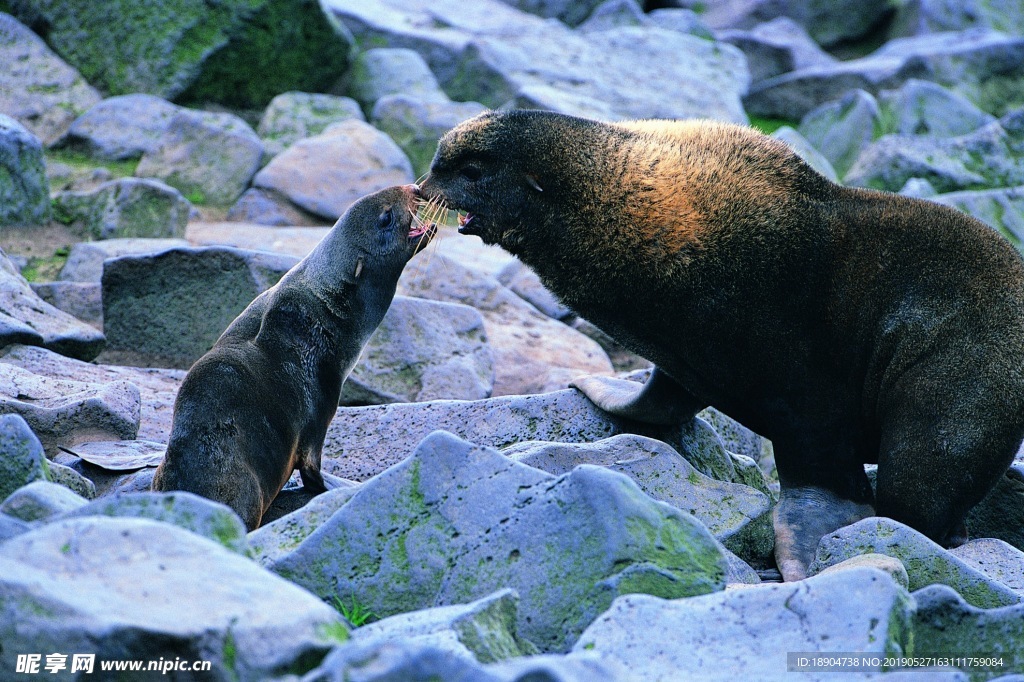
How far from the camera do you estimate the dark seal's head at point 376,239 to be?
6312 millimetres

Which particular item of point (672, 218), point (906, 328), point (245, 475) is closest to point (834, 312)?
point (906, 328)

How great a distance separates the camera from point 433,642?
320 cm

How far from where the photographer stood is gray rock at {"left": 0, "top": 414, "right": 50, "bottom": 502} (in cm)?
A: 421

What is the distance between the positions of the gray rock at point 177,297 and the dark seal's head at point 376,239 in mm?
1709

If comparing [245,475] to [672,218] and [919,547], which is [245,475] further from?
[919,547]

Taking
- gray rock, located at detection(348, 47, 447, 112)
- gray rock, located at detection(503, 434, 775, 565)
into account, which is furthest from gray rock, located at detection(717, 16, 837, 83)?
gray rock, located at detection(503, 434, 775, 565)

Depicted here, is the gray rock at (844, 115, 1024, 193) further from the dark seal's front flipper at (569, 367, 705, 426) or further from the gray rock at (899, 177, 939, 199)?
the dark seal's front flipper at (569, 367, 705, 426)

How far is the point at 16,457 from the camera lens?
4.22m

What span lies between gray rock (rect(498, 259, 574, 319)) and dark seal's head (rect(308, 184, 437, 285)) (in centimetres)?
365

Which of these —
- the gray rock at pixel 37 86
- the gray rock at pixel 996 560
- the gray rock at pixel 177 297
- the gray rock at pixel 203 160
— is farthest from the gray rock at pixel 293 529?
the gray rock at pixel 37 86

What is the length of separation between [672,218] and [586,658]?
120 inches

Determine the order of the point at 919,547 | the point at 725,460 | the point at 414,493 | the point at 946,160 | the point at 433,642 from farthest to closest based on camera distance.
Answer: the point at 946,160
the point at 725,460
the point at 919,547
the point at 414,493
the point at 433,642

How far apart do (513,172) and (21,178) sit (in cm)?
574

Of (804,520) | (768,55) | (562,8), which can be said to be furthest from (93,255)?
(562,8)
